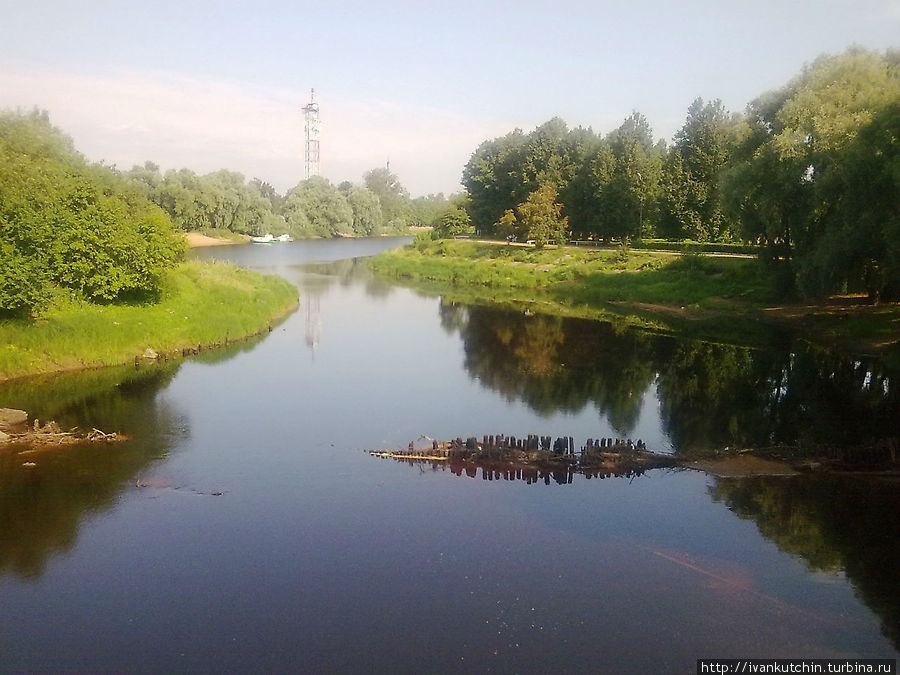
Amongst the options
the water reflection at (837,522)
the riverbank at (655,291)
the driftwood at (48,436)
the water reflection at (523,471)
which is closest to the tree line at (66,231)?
the driftwood at (48,436)

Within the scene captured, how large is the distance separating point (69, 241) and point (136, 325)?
15.4 ft

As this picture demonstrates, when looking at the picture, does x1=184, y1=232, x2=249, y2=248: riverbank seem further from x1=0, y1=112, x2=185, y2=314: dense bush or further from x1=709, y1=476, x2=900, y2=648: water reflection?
x1=709, y1=476, x2=900, y2=648: water reflection

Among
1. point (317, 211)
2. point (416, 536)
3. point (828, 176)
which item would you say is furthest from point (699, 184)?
point (317, 211)

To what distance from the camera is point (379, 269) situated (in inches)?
3474

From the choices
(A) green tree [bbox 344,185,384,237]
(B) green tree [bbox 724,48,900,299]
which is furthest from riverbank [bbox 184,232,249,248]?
(B) green tree [bbox 724,48,900,299]

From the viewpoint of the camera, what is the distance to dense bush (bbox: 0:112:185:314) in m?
30.0

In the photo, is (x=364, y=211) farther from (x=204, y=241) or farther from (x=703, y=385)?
(x=703, y=385)

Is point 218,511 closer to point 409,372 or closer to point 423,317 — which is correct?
point 409,372

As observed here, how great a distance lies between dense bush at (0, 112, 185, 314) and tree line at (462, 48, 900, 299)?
3391 centimetres

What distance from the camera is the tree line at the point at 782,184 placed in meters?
35.7

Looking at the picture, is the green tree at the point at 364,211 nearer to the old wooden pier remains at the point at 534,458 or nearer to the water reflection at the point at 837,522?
the old wooden pier remains at the point at 534,458

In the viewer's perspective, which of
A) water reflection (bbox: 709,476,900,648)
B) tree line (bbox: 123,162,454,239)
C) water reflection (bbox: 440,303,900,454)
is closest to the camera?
water reflection (bbox: 709,476,900,648)

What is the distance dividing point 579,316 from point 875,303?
1827cm

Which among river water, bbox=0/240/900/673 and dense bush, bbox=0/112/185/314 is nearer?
river water, bbox=0/240/900/673
